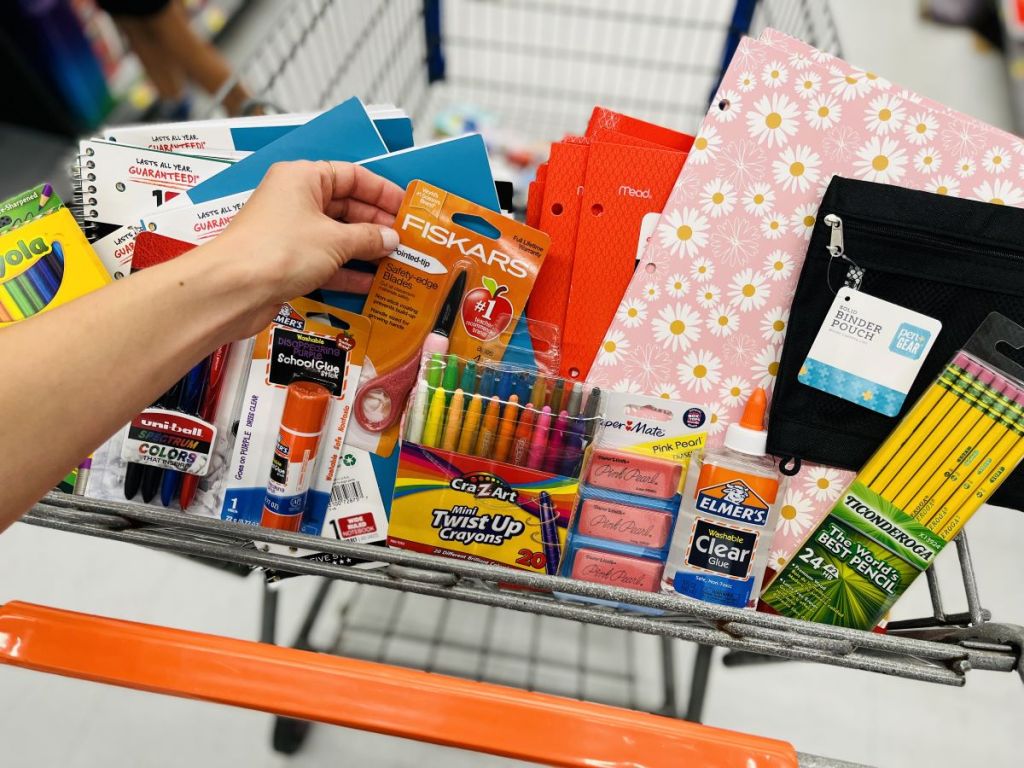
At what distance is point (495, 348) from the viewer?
748 mm

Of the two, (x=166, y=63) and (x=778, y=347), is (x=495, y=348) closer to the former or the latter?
(x=778, y=347)

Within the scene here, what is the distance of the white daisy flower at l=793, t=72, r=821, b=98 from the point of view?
2.43 ft

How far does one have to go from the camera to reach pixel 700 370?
2.52ft

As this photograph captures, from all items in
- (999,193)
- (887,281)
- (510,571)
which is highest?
(999,193)

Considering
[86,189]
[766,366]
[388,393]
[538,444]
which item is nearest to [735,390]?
[766,366]

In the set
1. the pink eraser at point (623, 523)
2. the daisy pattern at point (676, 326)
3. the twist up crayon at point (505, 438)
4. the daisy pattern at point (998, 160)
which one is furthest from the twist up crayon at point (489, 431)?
the daisy pattern at point (998, 160)

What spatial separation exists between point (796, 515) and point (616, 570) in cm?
21

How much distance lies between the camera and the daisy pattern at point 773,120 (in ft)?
2.43

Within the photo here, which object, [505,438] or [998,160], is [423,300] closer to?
[505,438]

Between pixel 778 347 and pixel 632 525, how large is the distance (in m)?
0.25

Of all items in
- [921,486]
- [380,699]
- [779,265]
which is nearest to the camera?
[380,699]

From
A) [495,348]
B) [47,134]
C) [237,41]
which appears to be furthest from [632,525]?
[237,41]

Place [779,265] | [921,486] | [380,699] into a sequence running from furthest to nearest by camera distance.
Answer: [779,265], [921,486], [380,699]

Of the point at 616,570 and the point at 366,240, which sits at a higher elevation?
the point at 366,240
